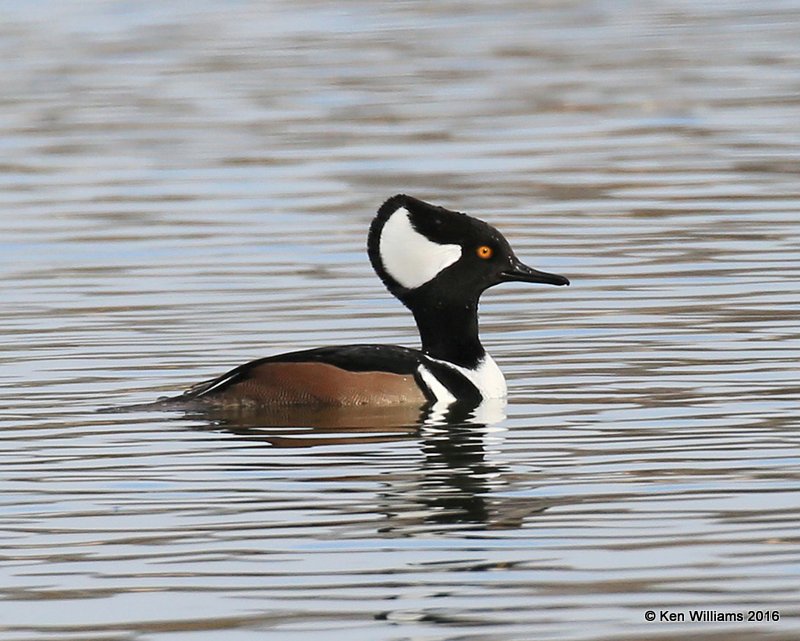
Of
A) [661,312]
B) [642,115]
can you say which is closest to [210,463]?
[661,312]

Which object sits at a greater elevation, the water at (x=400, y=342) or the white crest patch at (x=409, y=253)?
the white crest patch at (x=409, y=253)

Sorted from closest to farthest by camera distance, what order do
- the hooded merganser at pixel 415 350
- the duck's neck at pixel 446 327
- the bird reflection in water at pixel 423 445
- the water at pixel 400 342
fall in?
the water at pixel 400 342 → the bird reflection in water at pixel 423 445 → the hooded merganser at pixel 415 350 → the duck's neck at pixel 446 327

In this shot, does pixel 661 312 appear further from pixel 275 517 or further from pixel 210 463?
pixel 275 517

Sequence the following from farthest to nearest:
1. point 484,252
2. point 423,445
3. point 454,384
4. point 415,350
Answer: point 484,252 < point 415,350 < point 454,384 < point 423,445

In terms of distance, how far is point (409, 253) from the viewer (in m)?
10.6

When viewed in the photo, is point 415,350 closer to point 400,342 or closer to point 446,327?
point 446,327

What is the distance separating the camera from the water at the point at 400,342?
22.9 ft

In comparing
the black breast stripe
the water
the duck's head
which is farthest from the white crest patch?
the water

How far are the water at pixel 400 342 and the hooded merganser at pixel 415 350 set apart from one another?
197mm

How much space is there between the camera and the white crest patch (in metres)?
10.5

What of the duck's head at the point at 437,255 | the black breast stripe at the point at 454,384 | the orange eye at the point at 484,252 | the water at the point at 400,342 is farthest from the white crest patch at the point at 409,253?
the water at the point at 400,342

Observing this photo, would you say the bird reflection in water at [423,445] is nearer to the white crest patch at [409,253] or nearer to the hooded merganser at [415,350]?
the hooded merganser at [415,350]

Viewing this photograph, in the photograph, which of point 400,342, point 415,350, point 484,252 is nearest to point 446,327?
point 415,350

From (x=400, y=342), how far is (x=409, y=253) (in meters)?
1.62
